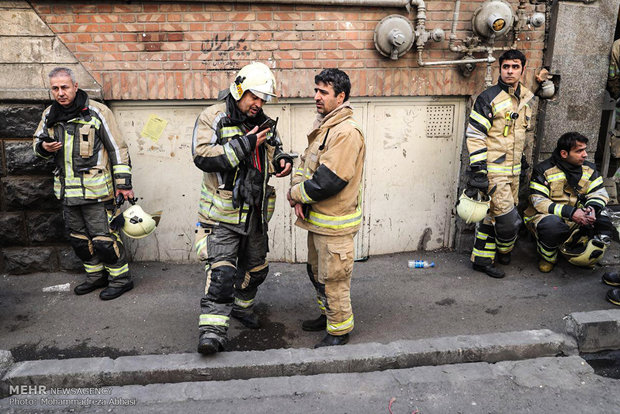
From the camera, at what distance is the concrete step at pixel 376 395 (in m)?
3.47

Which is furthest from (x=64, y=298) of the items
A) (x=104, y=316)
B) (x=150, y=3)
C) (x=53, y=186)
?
(x=150, y=3)

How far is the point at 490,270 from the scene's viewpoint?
5.51 m

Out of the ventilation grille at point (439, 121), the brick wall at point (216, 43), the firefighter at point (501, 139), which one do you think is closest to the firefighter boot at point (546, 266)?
the firefighter at point (501, 139)

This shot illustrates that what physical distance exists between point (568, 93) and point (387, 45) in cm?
217

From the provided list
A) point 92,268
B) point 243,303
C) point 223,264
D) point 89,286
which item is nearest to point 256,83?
point 223,264

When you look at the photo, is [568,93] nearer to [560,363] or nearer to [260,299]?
[560,363]

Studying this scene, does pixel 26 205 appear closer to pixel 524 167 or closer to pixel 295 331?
pixel 295 331

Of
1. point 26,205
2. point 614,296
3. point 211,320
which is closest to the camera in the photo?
point 211,320

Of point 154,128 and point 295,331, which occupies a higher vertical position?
point 154,128

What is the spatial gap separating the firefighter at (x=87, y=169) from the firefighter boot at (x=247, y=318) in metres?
1.31

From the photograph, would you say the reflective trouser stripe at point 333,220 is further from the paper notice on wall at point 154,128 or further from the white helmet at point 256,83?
the paper notice on wall at point 154,128

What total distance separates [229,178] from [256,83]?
734 millimetres

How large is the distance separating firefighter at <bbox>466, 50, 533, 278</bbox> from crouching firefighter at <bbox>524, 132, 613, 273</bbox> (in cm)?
30

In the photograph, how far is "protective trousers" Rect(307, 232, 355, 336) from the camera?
3.92 metres
